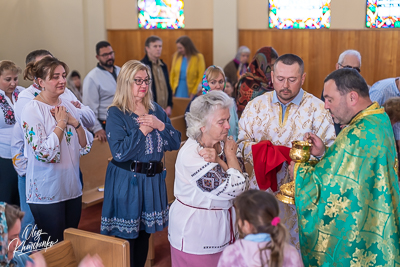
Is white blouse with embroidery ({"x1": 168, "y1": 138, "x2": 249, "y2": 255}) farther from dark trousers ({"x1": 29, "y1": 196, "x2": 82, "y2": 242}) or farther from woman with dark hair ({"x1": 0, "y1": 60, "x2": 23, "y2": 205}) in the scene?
woman with dark hair ({"x1": 0, "y1": 60, "x2": 23, "y2": 205})

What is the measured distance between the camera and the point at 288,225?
358 cm

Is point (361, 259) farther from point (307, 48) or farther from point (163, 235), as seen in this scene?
point (307, 48)

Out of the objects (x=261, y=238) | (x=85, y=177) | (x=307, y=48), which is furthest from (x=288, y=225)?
(x=307, y=48)

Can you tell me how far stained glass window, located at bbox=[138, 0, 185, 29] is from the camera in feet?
33.2

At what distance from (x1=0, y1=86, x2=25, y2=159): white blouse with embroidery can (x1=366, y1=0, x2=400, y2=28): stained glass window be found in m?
6.43

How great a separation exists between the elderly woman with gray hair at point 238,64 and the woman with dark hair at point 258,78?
3.46m

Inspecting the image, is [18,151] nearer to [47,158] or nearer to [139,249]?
[47,158]

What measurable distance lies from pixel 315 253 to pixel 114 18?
8.90m

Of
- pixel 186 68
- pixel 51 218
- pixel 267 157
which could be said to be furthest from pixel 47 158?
pixel 186 68

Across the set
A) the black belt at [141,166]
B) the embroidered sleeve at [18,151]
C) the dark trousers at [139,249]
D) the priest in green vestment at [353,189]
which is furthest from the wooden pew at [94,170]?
the priest in green vestment at [353,189]

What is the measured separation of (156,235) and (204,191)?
2532 millimetres

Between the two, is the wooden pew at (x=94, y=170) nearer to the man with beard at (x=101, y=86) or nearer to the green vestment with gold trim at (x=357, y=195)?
the man with beard at (x=101, y=86)

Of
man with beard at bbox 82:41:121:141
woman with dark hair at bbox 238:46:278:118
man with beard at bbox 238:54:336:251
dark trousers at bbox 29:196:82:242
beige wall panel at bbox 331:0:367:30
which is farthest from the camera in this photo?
beige wall panel at bbox 331:0:367:30

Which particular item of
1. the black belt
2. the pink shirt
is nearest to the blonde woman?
the black belt
